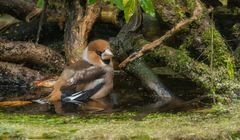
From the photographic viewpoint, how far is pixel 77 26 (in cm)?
776

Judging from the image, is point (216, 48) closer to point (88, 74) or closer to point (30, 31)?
point (88, 74)

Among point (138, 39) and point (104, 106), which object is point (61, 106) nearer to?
point (104, 106)

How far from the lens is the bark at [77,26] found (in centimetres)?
776

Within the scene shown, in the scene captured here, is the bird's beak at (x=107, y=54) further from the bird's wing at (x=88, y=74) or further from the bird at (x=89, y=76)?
the bird's wing at (x=88, y=74)

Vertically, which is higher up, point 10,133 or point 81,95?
point 81,95

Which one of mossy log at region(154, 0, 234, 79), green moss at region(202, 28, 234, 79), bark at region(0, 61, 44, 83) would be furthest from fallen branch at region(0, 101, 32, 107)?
green moss at region(202, 28, 234, 79)

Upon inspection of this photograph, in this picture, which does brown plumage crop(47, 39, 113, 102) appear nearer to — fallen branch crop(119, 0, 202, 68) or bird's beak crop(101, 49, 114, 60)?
bird's beak crop(101, 49, 114, 60)

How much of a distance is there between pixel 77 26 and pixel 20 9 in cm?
120

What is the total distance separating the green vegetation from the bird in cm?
80

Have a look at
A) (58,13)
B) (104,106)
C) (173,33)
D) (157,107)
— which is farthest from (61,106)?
(58,13)

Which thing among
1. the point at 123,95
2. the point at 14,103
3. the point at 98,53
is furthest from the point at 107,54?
the point at 14,103

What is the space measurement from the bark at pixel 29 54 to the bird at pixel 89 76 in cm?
39

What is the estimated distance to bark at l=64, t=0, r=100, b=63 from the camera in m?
7.76

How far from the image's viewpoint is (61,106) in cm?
677
